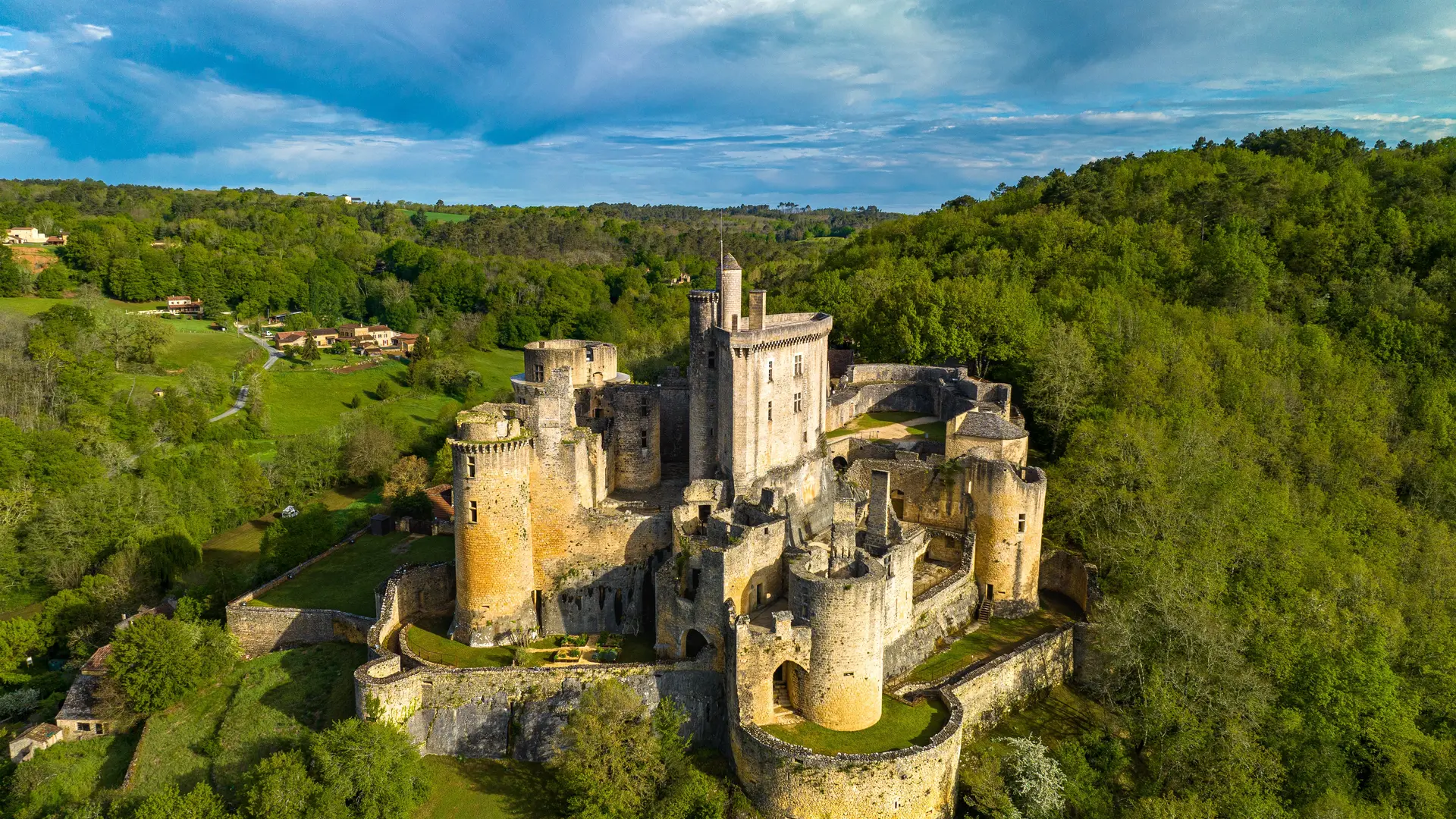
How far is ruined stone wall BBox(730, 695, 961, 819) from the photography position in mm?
21266

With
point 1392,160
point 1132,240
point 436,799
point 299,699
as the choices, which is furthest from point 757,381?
point 1392,160

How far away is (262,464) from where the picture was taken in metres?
55.7

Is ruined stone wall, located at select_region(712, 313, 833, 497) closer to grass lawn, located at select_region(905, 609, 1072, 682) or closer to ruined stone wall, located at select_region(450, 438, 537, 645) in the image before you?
ruined stone wall, located at select_region(450, 438, 537, 645)

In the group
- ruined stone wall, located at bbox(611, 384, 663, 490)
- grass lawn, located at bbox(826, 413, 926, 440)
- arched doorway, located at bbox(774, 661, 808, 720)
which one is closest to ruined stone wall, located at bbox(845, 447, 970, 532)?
grass lawn, located at bbox(826, 413, 926, 440)

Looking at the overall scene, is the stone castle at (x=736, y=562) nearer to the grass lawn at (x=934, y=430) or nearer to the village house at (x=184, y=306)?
the grass lawn at (x=934, y=430)

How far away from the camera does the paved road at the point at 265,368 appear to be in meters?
63.4

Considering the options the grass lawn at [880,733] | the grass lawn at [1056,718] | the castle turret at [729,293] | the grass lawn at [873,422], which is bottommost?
the grass lawn at [1056,718]

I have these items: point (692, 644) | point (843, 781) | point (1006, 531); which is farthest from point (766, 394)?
point (843, 781)

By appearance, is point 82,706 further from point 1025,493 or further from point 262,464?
point 1025,493

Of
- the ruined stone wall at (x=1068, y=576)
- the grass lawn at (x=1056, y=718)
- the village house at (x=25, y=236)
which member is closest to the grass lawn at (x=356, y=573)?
the grass lawn at (x=1056, y=718)

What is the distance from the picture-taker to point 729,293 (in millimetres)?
31234

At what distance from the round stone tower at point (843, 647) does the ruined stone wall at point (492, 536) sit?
955cm

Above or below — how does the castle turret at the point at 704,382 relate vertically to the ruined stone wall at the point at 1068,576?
above

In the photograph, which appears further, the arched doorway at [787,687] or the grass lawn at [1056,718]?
the grass lawn at [1056,718]
